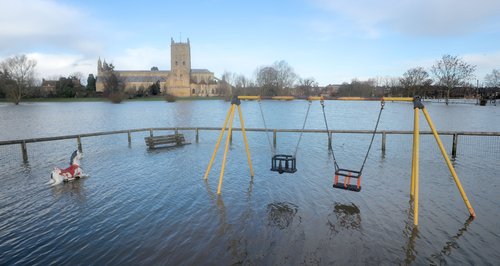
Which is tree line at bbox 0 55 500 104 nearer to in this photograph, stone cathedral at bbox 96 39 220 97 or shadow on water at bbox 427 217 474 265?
stone cathedral at bbox 96 39 220 97

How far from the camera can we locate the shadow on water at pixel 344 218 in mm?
7297

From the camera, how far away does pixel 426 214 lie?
802 centimetres

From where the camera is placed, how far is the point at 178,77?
136m

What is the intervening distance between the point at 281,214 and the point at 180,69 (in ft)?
444

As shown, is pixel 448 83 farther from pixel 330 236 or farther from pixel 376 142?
pixel 330 236

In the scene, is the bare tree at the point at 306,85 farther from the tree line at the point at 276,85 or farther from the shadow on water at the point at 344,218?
the shadow on water at the point at 344,218

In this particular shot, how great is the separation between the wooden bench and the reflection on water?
11.5 m

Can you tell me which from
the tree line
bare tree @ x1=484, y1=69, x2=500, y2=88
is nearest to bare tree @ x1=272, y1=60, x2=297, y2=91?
the tree line

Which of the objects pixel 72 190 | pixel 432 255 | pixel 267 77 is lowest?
pixel 432 255

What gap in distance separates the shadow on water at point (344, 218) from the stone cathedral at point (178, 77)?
123 m

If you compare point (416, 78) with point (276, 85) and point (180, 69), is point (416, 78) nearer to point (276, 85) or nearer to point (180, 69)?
point (276, 85)

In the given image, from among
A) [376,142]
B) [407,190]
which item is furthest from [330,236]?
[376,142]

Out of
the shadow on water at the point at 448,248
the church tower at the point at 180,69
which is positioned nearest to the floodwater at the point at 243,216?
the shadow on water at the point at 448,248

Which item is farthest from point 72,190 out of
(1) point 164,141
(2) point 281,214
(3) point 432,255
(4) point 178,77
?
(4) point 178,77
